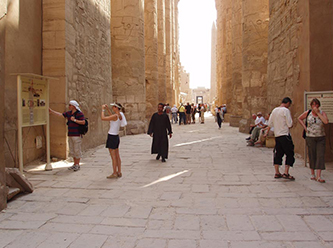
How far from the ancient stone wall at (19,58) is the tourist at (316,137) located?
17.9ft

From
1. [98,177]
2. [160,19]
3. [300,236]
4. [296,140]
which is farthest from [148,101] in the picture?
[300,236]

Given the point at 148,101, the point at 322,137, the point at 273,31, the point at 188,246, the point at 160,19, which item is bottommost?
the point at 188,246

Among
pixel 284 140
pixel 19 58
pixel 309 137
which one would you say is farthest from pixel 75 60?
pixel 309 137

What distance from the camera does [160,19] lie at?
2366 cm

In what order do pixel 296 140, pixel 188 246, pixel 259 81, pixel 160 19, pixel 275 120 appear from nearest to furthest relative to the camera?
pixel 188 246 → pixel 275 120 → pixel 296 140 → pixel 259 81 → pixel 160 19

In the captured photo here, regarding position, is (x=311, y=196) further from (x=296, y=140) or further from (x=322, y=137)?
(x=296, y=140)

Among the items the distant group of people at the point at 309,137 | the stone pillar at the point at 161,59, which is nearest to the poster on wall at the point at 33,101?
the distant group of people at the point at 309,137

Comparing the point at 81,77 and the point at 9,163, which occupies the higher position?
the point at 81,77

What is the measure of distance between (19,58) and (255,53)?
10607 millimetres

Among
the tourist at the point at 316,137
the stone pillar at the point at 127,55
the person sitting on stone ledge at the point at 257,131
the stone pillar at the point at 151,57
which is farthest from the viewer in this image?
the stone pillar at the point at 151,57

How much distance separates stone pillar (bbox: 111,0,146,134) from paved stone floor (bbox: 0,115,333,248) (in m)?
7.64

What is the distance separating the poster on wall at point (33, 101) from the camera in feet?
19.1

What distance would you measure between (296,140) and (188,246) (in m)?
5.84

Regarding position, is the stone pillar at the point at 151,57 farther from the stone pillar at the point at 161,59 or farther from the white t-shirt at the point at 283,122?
the white t-shirt at the point at 283,122
